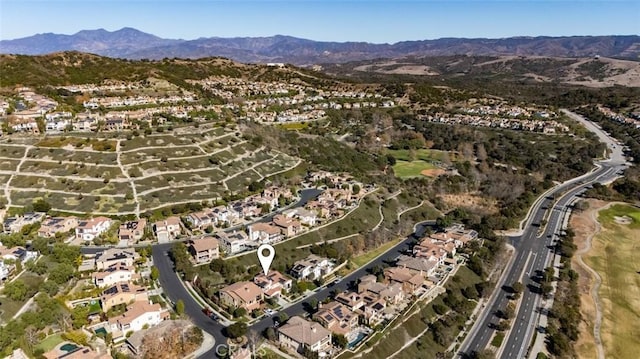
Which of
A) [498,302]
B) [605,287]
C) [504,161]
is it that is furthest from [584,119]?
[498,302]

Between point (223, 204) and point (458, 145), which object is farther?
point (458, 145)

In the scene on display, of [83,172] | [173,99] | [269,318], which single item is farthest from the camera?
[173,99]

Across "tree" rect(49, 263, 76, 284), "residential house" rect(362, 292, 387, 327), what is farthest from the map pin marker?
"tree" rect(49, 263, 76, 284)

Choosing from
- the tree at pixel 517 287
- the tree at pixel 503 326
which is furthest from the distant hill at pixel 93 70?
the tree at pixel 503 326

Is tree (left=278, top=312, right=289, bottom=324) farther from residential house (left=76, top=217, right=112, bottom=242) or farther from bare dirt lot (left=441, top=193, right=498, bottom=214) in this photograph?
bare dirt lot (left=441, top=193, right=498, bottom=214)

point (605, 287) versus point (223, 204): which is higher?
point (223, 204)

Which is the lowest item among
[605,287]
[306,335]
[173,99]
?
[605,287]

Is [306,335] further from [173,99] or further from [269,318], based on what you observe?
[173,99]

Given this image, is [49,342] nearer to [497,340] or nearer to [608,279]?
[497,340]

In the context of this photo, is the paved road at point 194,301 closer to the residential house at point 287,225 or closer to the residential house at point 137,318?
the residential house at point 137,318
